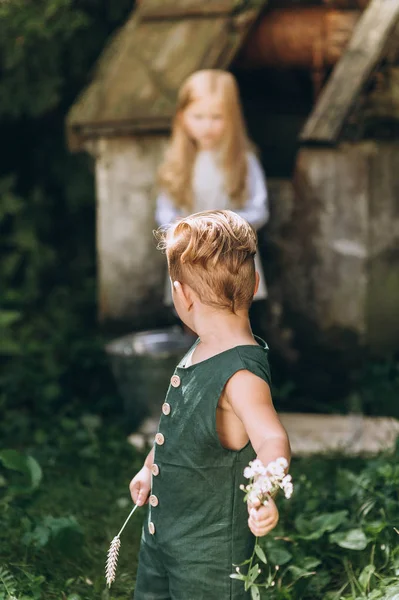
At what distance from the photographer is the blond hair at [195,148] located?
15.9ft

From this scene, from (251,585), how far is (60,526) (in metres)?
0.97

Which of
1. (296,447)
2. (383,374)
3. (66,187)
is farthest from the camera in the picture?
(66,187)

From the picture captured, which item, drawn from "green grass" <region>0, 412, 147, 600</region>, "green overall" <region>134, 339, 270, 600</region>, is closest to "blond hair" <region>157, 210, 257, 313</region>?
"green overall" <region>134, 339, 270, 600</region>

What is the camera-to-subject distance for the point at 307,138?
4852mm

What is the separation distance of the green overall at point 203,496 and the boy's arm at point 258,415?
5cm

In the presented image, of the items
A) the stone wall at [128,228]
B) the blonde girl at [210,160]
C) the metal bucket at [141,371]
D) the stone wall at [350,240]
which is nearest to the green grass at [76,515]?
the metal bucket at [141,371]

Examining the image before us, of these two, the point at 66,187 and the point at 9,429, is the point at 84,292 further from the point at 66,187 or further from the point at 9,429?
the point at 9,429

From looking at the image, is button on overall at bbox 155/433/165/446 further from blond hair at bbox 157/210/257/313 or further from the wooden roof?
the wooden roof

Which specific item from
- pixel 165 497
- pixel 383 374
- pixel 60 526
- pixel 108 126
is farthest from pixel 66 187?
pixel 165 497

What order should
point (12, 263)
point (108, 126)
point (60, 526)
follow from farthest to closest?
point (12, 263)
point (108, 126)
point (60, 526)

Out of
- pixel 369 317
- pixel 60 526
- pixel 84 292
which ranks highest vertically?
pixel 60 526

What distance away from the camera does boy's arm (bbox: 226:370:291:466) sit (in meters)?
2.22

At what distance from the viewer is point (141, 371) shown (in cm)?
477

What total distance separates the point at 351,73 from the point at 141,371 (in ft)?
5.93
